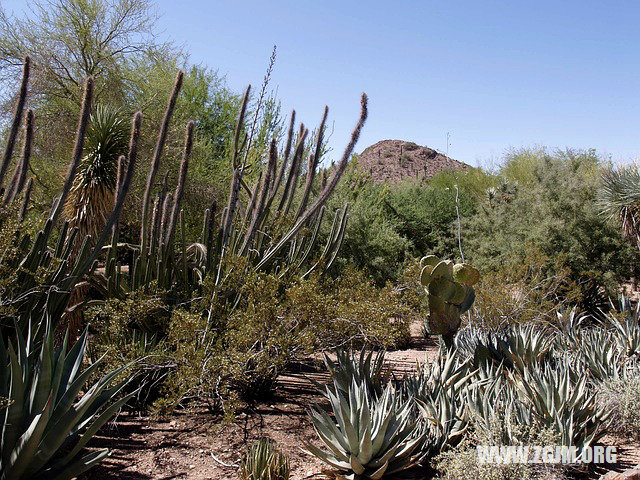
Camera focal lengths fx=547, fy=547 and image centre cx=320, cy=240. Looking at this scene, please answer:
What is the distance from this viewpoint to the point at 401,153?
64.4 metres

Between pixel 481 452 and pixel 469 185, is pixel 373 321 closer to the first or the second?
pixel 481 452

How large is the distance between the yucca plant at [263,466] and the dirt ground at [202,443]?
0.34m

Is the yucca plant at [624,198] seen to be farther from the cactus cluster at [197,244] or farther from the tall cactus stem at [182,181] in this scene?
the tall cactus stem at [182,181]

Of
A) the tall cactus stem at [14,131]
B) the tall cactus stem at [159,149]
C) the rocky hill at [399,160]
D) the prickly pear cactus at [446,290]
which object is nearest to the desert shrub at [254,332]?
the prickly pear cactus at [446,290]

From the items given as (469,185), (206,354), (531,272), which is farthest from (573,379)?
(469,185)

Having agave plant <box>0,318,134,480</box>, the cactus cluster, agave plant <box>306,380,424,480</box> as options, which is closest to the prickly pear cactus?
the cactus cluster

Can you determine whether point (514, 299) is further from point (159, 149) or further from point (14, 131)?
point (14, 131)

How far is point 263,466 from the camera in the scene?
409 cm

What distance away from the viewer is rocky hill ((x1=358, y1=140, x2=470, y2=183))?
59.0 metres

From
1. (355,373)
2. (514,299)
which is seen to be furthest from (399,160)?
(355,373)

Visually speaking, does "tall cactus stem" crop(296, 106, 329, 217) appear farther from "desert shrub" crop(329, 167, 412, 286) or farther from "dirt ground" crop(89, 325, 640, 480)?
"desert shrub" crop(329, 167, 412, 286)

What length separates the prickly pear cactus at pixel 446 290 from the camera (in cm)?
700

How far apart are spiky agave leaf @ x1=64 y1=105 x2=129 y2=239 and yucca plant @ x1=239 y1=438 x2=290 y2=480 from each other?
6.21 meters

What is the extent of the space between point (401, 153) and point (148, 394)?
200 feet
